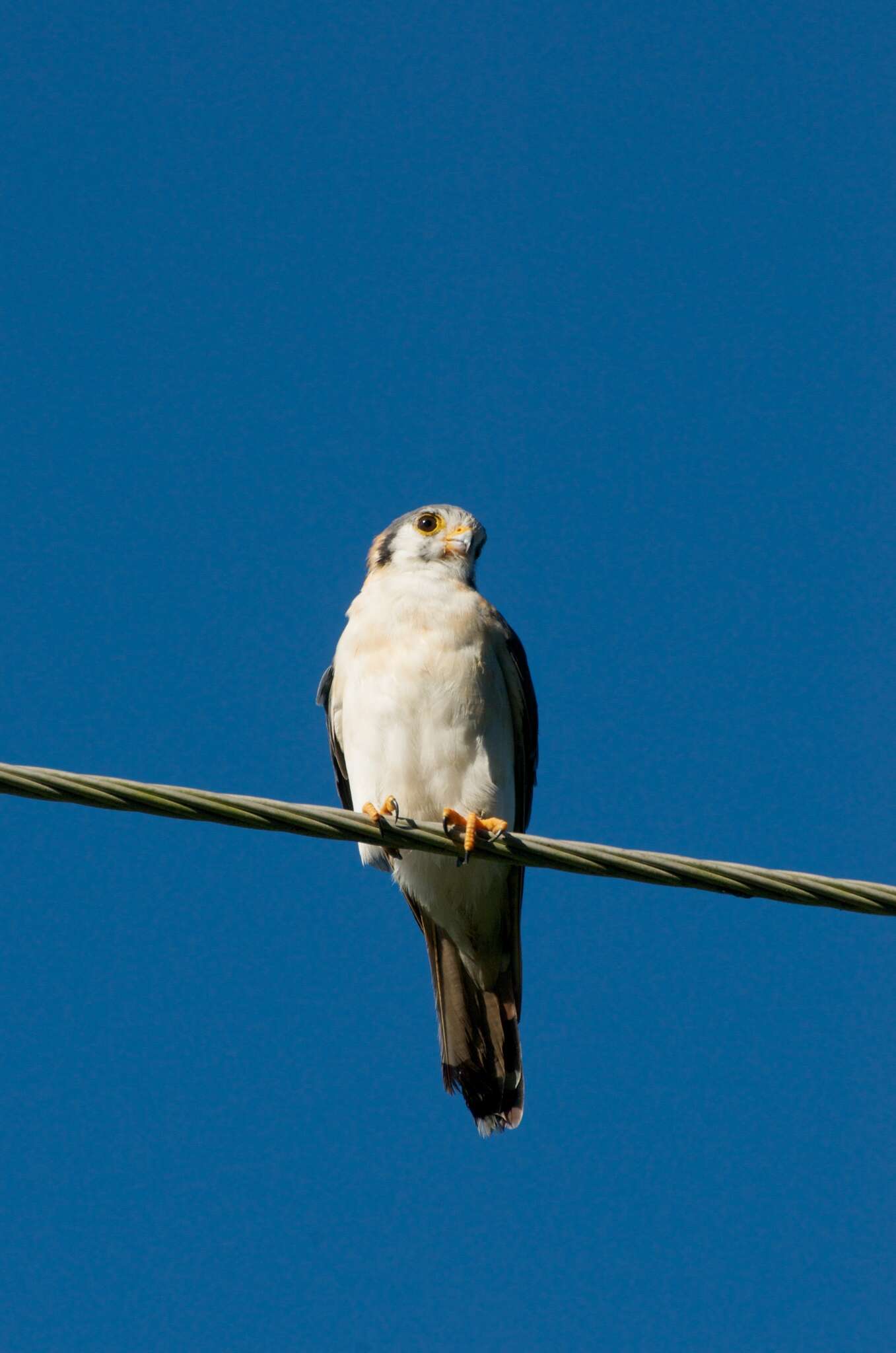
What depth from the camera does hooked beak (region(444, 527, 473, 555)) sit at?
22.2ft

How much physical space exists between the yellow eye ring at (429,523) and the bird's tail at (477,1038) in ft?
5.93

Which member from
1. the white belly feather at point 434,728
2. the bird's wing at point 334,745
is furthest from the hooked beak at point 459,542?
the bird's wing at point 334,745

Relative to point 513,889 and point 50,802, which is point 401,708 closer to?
point 513,889

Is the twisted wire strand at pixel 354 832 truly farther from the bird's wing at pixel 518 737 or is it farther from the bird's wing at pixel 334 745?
the bird's wing at pixel 334 745

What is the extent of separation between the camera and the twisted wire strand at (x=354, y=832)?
3.46m

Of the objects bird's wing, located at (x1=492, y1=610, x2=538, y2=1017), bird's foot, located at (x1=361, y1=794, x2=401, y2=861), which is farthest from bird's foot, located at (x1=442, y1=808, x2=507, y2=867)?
bird's wing, located at (x1=492, y1=610, x2=538, y2=1017)

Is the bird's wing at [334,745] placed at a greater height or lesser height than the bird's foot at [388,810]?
greater

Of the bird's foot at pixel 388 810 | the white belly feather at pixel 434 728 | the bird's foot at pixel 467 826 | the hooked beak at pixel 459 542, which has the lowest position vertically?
the bird's foot at pixel 467 826

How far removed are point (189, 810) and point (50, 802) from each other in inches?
12.8

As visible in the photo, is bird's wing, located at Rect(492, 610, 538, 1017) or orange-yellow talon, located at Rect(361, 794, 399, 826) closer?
orange-yellow talon, located at Rect(361, 794, 399, 826)

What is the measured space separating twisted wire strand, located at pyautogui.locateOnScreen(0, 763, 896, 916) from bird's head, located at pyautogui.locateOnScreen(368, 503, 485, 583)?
9.63ft

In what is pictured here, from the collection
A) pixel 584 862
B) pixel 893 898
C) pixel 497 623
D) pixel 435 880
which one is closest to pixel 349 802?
pixel 435 880

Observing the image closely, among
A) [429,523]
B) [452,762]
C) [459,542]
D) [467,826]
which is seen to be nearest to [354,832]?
[467,826]

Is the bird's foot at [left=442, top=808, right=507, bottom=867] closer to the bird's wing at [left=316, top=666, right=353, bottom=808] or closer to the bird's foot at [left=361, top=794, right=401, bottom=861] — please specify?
the bird's foot at [left=361, top=794, right=401, bottom=861]
